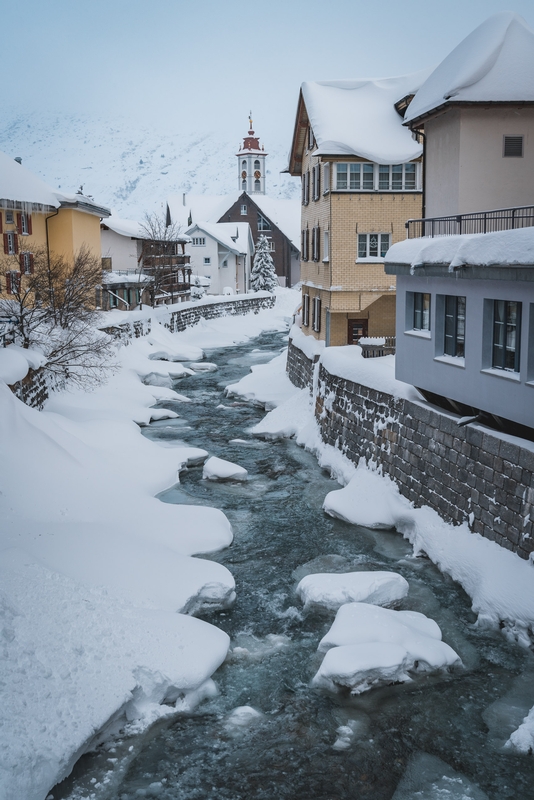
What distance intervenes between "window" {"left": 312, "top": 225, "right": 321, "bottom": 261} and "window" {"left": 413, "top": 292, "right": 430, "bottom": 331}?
15.3m

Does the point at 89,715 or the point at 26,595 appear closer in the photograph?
the point at 89,715

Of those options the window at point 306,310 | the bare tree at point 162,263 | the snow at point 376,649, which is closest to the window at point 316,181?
the window at point 306,310

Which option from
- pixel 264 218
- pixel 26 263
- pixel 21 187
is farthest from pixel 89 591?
pixel 264 218

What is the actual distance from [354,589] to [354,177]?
2124 centimetres

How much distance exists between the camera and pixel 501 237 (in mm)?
14039

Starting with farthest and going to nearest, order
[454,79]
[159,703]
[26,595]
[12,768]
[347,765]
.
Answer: [454,79] → [26,595] → [159,703] → [347,765] → [12,768]

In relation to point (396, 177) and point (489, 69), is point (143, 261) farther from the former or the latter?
point (489, 69)

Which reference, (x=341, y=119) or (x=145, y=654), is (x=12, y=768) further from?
(x=341, y=119)

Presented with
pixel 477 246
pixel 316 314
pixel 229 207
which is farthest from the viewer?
pixel 229 207

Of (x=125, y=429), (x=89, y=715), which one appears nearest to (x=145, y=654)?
(x=89, y=715)

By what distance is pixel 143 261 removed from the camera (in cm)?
6078

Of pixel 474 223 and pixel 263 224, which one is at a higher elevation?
pixel 263 224

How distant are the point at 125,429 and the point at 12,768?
50.0ft

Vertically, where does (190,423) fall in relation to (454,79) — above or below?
below
